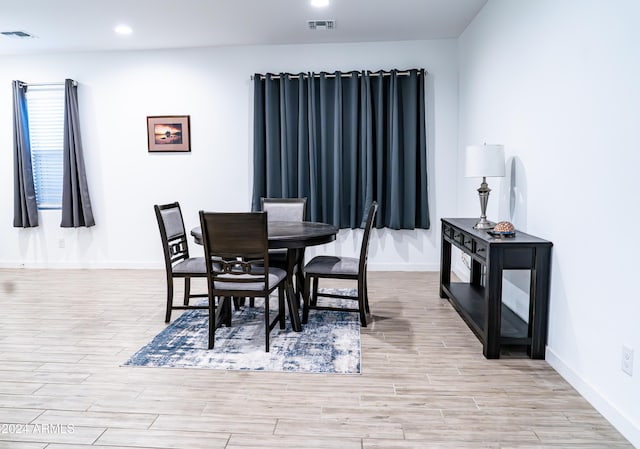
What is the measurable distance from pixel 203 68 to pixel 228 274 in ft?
10.8

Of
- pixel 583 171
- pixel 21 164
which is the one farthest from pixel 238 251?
pixel 21 164

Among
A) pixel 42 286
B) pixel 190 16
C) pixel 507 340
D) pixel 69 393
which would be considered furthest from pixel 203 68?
pixel 507 340

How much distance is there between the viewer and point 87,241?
5695mm

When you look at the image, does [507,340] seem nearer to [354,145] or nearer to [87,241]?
[354,145]

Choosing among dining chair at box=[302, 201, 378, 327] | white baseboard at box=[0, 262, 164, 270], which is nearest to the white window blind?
white baseboard at box=[0, 262, 164, 270]

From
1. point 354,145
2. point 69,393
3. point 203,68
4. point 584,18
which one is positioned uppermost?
point 203,68

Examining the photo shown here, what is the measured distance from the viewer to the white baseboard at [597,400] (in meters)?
1.94

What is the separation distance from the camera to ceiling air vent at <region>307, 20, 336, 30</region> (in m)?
4.41

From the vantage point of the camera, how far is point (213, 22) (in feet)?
14.5

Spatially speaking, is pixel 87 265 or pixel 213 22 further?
pixel 87 265

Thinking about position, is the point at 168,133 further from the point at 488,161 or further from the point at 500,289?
the point at 500,289

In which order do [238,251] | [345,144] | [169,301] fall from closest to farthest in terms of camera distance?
[238,251] < [169,301] < [345,144]

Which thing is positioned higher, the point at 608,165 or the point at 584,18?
the point at 584,18

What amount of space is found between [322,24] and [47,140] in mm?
3731
